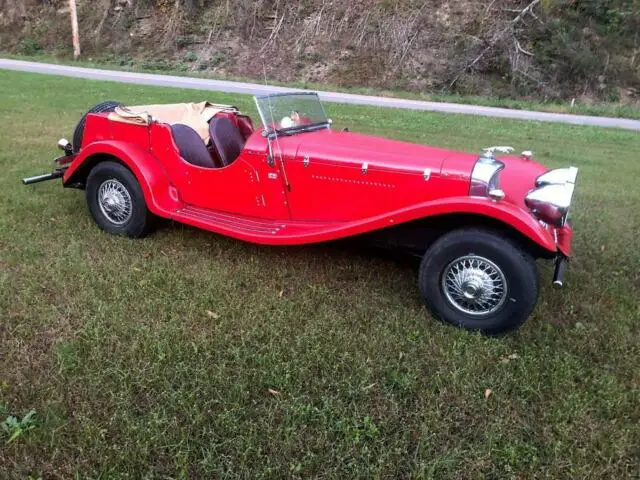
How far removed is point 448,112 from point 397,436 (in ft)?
47.2

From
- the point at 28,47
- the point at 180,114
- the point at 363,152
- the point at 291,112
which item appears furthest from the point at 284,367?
the point at 28,47

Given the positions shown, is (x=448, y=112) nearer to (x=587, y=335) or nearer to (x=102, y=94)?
(x=102, y=94)

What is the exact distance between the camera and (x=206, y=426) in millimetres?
2553

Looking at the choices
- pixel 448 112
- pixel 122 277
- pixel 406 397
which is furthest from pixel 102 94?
pixel 406 397

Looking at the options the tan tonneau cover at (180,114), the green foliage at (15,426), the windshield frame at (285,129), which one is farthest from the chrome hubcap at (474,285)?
the tan tonneau cover at (180,114)

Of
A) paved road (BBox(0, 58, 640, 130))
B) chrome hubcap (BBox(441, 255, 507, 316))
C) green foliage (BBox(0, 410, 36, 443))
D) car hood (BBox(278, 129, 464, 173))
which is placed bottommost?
paved road (BBox(0, 58, 640, 130))

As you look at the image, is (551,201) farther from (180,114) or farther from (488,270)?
(180,114)

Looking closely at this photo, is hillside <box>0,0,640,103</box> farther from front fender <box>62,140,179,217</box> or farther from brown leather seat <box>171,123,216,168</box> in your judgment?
brown leather seat <box>171,123,216,168</box>

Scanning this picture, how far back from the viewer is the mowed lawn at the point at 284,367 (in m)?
2.40

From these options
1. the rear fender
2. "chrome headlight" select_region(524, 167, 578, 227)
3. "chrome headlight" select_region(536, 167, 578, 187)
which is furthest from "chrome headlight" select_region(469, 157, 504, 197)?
"chrome headlight" select_region(536, 167, 578, 187)

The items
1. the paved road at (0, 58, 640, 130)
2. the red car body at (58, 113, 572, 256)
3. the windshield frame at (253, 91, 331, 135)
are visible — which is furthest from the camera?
the paved road at (0, 58, 640, 130)

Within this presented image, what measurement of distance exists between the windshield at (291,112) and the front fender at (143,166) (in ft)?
3.49

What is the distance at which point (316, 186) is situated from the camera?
3881 mm

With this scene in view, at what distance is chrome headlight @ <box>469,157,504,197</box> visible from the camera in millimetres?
3350
